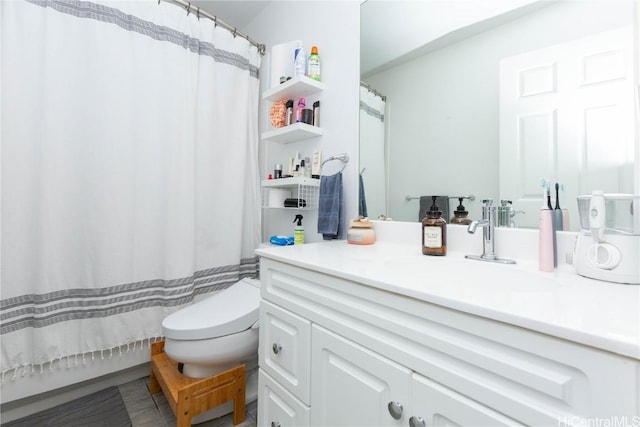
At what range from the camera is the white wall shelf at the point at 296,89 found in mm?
1488

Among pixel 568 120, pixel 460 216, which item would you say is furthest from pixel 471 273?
pixel 568 120

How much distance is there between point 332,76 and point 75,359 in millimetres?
1902

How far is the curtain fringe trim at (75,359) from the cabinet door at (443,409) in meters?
1.48

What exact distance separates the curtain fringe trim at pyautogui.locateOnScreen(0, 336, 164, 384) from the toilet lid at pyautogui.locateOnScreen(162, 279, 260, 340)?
17.6 inches

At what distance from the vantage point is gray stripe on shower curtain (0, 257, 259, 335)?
1218 millimetres

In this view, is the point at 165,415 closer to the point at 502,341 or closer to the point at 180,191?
the point at 180,191

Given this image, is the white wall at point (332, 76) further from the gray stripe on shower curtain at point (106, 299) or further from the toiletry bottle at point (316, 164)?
the gray stripe on shower curtain at point (106, 299)

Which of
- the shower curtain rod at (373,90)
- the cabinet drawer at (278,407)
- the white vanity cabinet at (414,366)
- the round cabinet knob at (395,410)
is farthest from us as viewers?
the shower curtain rod at (373,90)

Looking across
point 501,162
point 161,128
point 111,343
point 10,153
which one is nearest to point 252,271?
point 111,343

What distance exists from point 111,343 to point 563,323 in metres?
1.79

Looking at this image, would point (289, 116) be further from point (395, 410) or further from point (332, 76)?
point (395, 410)

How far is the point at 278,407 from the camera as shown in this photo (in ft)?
3.15

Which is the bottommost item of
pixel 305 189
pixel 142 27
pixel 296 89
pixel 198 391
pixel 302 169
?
pixel 198 391

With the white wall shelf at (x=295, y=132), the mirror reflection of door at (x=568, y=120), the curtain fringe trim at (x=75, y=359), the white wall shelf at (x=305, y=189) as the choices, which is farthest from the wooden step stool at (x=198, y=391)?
the mirror reflection of door at (x=568, y=120)
